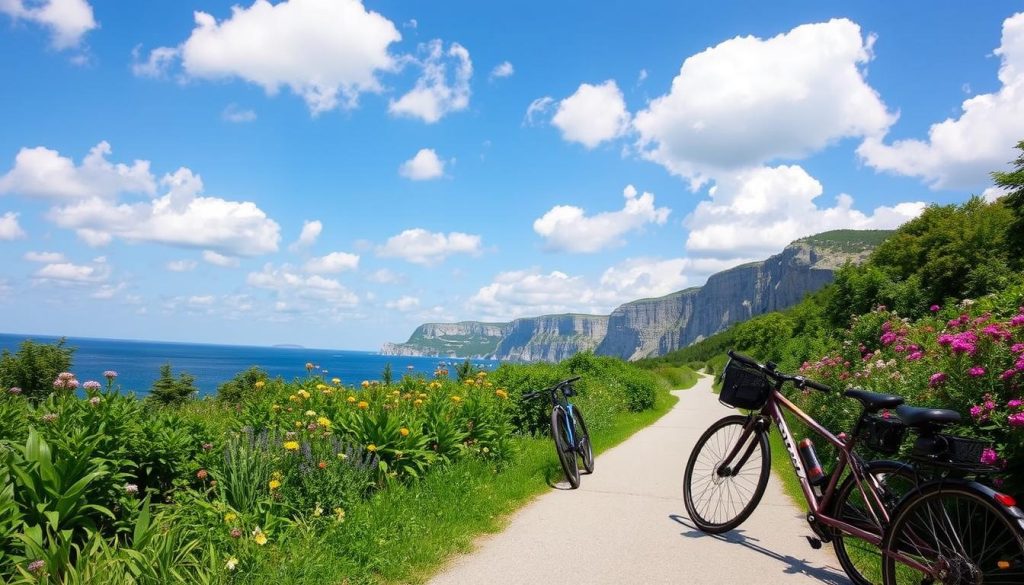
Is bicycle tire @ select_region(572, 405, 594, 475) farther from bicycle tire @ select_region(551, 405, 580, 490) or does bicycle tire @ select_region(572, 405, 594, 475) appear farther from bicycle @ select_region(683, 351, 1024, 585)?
bicycle @ select_region(683, 351, 1024, 585)

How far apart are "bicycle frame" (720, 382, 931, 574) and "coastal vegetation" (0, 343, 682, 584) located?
244 cm

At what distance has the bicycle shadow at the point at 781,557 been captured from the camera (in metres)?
4.17

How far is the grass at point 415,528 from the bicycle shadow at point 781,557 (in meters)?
1.72

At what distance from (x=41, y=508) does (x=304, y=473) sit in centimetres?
178

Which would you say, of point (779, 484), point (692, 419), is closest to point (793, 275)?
point (692, 419)

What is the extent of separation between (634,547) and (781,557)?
3.79ft

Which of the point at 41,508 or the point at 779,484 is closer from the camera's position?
the point at 41,508

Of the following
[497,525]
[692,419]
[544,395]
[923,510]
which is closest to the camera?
[923,510]

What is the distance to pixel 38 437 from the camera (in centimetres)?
386

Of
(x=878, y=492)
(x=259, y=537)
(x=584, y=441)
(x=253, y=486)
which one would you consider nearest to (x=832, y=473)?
(x=878, y=492)

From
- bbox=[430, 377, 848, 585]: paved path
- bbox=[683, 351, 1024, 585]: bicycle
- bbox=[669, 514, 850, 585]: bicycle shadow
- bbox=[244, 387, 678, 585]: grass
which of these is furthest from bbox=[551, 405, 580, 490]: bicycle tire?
bbox=[683, 351, 1024, 585]: bicycle

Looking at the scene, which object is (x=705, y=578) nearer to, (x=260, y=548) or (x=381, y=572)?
(x=381, y=572)

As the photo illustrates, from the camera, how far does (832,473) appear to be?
4121 mm

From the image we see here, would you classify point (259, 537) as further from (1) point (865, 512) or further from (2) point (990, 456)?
(2) point (990, 456)
